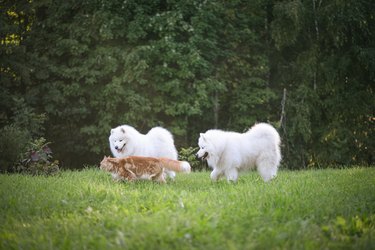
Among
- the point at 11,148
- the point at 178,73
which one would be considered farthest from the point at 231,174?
the point at 178,73

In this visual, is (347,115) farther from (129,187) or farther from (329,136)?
(129,187)

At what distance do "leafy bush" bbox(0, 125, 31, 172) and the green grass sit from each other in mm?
3293

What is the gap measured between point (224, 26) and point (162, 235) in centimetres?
1393

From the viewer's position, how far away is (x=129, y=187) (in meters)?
7.16

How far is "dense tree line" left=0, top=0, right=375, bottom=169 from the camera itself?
1477 centimetres

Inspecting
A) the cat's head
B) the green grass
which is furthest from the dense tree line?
the green grass

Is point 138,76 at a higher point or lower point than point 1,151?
higher

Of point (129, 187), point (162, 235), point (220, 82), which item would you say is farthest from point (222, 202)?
point (220, 82)

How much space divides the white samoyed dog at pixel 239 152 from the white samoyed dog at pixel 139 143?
105cm

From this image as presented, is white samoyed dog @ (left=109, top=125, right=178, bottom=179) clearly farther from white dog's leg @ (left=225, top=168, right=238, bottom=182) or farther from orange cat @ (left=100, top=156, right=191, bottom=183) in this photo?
white dog's leg @ (left=225, top=168, right=238, bottom=182)

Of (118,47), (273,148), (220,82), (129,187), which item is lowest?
(129,187)

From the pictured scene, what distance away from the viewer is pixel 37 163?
9398mm

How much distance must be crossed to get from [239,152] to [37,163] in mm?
4780

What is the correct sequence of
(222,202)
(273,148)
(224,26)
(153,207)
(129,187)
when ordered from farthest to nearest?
1. (224,26)
2. (273,148)
3. (129,187)
4. (222,202)
5. (153,207)
